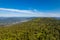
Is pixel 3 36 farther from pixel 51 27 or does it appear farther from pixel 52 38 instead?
pixel 51 27

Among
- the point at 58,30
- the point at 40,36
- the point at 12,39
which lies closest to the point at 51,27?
the point at 58,30

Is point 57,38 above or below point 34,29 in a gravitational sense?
below

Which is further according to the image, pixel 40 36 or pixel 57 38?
pixel 57 38

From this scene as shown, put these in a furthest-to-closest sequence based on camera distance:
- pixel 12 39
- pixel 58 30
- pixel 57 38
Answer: pixel 58 30, pixel 57 38, pixel 12 39

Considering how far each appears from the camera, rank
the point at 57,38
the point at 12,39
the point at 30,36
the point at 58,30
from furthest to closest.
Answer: the point at 58,30 → the point at 57,38 → the point at 30,36 → the point at 12,39

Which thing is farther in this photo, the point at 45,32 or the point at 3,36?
the point at 45,32

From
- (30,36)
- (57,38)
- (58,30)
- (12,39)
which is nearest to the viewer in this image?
(12,39)

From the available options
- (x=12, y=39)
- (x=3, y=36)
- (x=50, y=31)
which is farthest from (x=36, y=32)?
(x=3, y=36)

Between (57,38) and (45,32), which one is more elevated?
(45,32)

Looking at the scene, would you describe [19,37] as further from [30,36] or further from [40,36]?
[40,36]
